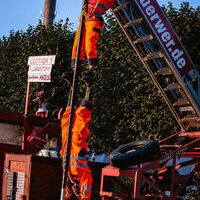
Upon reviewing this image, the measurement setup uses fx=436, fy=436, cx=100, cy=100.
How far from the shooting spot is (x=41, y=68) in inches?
404

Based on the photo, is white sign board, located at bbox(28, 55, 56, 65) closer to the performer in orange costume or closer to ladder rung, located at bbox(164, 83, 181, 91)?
ladder rung, located at bbox(164, 83, 181, 91)

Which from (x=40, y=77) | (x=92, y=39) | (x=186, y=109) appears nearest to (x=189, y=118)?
(x=186, y=109)

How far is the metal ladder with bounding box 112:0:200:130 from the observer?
848 centimetres

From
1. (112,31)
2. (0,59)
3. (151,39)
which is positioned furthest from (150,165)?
(0,59)

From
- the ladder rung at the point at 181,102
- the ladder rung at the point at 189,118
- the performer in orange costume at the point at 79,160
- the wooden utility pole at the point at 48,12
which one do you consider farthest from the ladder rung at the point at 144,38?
the wooden utility pole at the point at 48,12

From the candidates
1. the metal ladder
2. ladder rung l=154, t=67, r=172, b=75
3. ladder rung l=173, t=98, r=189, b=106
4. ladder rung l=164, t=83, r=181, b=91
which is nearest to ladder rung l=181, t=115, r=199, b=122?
the metal ladder

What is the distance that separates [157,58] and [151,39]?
2.20 feet

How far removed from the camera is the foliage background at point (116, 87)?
11.5 m

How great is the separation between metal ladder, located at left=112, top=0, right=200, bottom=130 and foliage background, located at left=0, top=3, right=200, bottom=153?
1.76 meters

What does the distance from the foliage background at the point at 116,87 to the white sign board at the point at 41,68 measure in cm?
294

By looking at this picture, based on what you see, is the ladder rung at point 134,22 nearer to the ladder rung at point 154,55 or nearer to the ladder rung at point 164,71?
the ladder rung at point 154,55

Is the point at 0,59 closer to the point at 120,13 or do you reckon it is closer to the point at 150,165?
the point at 120,13

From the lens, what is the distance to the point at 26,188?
753 cm

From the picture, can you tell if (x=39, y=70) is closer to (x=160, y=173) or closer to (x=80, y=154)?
(x=80, y=154)
